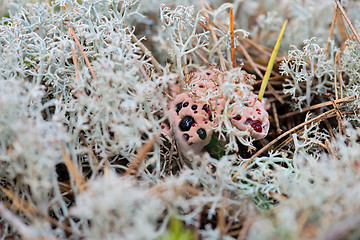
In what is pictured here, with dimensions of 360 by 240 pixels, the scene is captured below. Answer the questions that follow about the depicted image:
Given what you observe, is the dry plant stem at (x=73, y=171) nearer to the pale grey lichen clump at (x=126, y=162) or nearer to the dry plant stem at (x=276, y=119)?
the pale grey lichen clump at (x=126, y=162)

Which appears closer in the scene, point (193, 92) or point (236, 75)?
point (236, 75)

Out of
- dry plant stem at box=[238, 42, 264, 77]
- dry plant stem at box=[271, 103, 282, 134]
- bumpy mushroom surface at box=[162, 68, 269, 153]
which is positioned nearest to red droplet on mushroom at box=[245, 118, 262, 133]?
bumpy mushroom surface at box=[162, 68, 269, 153]

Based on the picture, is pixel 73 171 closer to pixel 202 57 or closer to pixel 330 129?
pixel 202 57

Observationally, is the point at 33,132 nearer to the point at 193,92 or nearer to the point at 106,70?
the point at 106,70

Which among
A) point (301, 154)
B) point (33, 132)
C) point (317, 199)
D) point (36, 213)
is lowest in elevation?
point (301, 154)

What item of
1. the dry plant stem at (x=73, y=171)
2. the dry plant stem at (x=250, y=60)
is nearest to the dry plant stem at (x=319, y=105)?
the dry plant stem at (x=250, y=60)

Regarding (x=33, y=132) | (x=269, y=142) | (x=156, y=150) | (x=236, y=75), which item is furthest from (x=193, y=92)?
(x=33, y=132)
